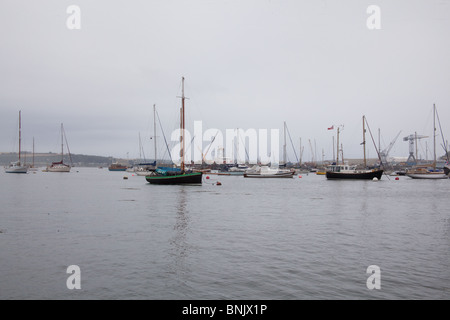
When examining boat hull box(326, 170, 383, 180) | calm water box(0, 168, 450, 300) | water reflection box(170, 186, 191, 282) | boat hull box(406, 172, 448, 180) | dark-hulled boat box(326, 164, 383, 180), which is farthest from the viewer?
boat hull box(406, 172, 448, 180)

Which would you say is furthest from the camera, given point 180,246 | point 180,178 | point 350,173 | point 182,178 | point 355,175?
point 350,173

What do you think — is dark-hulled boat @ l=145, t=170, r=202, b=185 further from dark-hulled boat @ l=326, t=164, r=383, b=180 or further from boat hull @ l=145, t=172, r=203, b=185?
dark-hulled boat @ l=326, t=164, r=383, b=180

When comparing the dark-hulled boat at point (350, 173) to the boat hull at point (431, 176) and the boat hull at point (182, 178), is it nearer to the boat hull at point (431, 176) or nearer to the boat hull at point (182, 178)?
the boat hull at point (431, 176)

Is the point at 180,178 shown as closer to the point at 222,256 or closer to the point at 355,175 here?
the point at 355,175

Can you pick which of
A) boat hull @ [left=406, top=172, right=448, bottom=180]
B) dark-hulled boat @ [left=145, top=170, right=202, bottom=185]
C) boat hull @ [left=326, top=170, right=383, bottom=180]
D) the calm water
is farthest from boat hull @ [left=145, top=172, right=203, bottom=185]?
boat hull @ [left=406, top=172, right=448, bottom=180]

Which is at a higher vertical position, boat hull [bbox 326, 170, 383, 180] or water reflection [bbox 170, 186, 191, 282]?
boat hull [bbox 326, 170, 383, 180]

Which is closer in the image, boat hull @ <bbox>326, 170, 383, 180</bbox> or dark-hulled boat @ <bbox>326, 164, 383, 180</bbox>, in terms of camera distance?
boat hull @ <bbox>326, 170, 383, 180</bbox>

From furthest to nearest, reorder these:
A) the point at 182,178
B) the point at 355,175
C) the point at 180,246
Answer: the point at 355,175 → the point at 182,178 → the point at 180,246

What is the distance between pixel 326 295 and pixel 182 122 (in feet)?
186

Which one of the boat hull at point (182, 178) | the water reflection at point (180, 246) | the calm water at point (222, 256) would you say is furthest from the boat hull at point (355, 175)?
the water reflection at point (180, 246)

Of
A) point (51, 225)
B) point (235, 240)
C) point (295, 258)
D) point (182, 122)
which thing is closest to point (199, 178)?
point (182, 122)

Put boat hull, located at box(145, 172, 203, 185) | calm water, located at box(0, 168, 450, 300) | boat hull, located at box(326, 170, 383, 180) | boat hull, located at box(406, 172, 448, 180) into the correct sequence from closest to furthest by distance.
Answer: calm water, located at box(0, 168, 450, 300) < boat hull, located at box(145, 172, 203, 185) < boat hull, located at box(326, 170, 383, 180) < boat hull, located at box(406, 172, 448, 180)

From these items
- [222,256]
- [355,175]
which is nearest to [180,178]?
[355,175]
